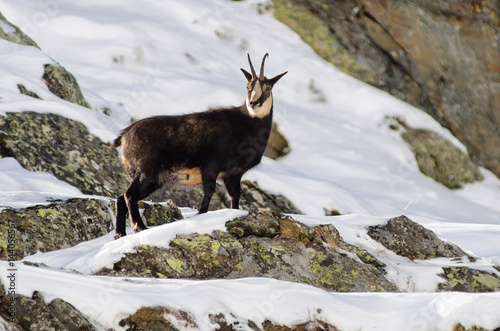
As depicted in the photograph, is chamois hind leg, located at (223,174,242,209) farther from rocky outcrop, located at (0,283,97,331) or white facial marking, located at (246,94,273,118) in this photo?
rocky outcrop, located at (0,283,97,331)

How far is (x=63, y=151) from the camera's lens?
37.6ft

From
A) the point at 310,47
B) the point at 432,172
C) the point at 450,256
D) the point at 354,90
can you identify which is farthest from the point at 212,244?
the point at 310,47

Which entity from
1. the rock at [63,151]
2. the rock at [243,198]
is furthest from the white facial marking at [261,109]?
the rock at [243,198]

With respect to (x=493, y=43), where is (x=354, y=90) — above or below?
below

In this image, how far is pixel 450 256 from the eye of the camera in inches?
347

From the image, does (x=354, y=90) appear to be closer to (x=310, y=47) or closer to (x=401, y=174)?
(x=310, y=47)

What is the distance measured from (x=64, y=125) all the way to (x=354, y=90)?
13.4 m

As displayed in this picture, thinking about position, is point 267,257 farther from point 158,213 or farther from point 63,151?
point 63,151

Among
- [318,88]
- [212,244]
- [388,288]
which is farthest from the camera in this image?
[318,88]

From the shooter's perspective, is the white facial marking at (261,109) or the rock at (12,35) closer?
the white facial marking at (261,109)

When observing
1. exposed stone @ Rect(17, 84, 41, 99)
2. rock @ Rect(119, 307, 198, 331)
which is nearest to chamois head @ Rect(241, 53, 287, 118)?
rock @ Rect(119, 307, 198, 331)

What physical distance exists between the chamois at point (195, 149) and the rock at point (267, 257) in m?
0.97

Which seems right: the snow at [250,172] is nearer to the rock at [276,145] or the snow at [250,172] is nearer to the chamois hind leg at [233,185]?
the rock at [276,145]

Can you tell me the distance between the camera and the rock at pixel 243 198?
12.3 m
